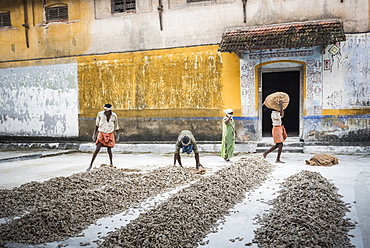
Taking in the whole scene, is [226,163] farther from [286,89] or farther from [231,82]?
[286,89]

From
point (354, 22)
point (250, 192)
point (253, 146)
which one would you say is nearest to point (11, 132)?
point (253, 146)

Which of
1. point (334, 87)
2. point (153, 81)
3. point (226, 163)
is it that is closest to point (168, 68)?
point (153, 81)

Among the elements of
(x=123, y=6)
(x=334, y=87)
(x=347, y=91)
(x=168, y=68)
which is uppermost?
(x=123, y=6)

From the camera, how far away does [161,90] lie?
12875 millimetres

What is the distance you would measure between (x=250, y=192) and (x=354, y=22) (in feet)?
25.3

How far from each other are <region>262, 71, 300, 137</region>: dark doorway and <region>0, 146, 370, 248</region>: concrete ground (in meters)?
6.59

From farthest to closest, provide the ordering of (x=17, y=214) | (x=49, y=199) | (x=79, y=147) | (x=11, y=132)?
(x=11, y=132), (x=79, y=147), (x=49, y=199), (x=17, y=214)

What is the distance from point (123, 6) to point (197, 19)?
3089 millimetres

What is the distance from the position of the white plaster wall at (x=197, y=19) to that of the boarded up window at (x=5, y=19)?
13.7 feet

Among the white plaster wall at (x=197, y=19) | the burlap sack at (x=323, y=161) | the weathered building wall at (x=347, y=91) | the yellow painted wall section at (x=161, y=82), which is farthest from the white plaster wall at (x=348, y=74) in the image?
the yellow painted wall section at (x=161, y=82)

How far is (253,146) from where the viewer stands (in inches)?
461

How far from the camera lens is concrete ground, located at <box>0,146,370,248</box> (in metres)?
4.14

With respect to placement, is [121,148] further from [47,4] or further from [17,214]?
[17,214]

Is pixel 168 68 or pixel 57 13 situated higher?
pixel 57 13
